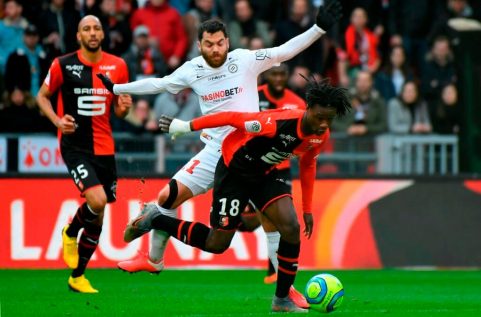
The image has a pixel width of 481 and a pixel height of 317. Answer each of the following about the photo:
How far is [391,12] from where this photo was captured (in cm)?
2128

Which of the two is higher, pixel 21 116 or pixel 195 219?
pixel 21 116

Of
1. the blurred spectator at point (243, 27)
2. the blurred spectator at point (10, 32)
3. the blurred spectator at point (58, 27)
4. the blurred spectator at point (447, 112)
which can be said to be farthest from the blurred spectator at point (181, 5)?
the blurred spectator at point (447, 112)

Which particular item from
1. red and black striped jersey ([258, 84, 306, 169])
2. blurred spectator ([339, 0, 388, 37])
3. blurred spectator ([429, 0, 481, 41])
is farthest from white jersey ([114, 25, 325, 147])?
blurred spectator ([429, 0, 481, 41])

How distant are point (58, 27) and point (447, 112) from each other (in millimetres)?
6205

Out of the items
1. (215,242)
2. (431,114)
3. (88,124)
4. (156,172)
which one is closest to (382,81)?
(431,114)

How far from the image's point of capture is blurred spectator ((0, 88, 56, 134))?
17.6 meters

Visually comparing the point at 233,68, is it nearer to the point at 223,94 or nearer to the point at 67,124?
the point at 223,94

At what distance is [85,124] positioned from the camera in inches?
515

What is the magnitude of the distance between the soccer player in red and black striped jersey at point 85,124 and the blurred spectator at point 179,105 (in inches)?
205

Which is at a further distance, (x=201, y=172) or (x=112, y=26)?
(x=112, y=26)

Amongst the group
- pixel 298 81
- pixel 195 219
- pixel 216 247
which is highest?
pixel 298 81

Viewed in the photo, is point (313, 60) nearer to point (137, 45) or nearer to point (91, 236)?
point (137, 45)

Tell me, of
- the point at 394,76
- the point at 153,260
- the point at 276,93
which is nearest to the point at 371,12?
the point at 394,76

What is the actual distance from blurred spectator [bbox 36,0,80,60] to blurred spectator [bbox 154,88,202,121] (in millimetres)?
1551
